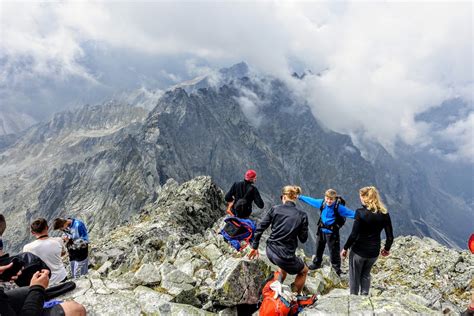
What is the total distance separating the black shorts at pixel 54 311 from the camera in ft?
24.9

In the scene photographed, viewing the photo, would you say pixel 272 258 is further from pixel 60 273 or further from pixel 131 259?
pixel 131 259

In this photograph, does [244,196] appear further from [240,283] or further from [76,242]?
[76,242]

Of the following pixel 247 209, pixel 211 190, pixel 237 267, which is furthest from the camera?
pixel 211 190

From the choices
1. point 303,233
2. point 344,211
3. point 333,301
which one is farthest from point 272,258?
point 344,211

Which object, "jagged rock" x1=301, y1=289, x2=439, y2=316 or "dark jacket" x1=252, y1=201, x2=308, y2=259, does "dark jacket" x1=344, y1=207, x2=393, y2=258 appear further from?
"jagged rock" x1=301, y1=289, x2=439, y2=316

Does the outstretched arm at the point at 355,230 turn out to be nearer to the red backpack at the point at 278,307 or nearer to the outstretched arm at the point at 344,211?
the outstretched arm at the point at 344,211

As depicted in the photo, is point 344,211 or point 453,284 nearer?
point 344,211

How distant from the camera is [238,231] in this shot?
16.5 m

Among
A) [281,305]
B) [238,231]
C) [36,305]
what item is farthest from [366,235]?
[36,305]

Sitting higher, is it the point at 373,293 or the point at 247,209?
the point at 247,209

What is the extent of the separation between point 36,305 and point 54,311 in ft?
2.04

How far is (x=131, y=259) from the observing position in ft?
60.3

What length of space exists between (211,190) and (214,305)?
2815cm

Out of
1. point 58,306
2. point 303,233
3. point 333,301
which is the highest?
point 303,233
